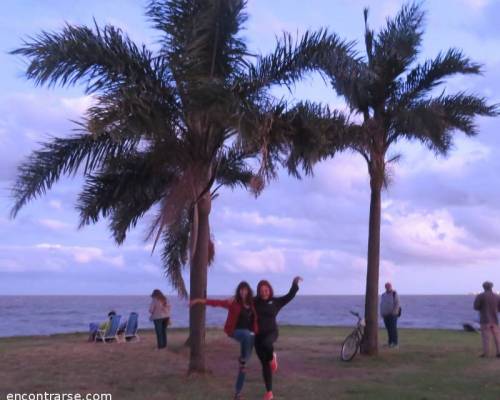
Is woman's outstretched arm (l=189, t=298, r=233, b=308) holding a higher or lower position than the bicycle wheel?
higher

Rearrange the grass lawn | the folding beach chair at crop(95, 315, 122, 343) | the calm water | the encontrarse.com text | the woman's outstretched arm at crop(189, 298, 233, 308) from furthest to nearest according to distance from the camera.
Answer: the calm water, the folding beach chair at crop(95, 315, 122, 343), the grass lawn, the woman's outstretched arm at crop(189, 298, 233, 308), the encontrarse.com text

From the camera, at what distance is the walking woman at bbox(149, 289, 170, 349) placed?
1800cm

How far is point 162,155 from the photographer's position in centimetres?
1338

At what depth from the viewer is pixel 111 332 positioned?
20.8 m

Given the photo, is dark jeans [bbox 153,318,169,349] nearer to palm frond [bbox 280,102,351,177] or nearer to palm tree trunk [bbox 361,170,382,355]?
palm tree trunk [bbox 361,170,382,355]

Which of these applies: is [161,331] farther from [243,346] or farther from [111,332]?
[243,346]

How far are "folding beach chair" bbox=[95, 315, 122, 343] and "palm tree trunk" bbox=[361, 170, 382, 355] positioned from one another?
7.53 m

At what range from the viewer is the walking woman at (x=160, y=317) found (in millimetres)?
18000

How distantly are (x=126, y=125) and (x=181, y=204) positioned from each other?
231 cm

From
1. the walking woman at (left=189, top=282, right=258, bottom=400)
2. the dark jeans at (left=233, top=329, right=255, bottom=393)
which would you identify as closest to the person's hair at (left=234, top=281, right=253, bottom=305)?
the walking woman at (left=189, top=282, right=258, bottom=400)

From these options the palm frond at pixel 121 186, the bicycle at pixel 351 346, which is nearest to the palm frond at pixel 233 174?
the palm frond at pixel 121 186

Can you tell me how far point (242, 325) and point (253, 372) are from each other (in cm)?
303

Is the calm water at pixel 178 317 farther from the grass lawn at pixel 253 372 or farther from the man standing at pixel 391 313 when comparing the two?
the man standing at pixel 391 313

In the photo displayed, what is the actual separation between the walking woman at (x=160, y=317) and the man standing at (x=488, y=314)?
691 cm
